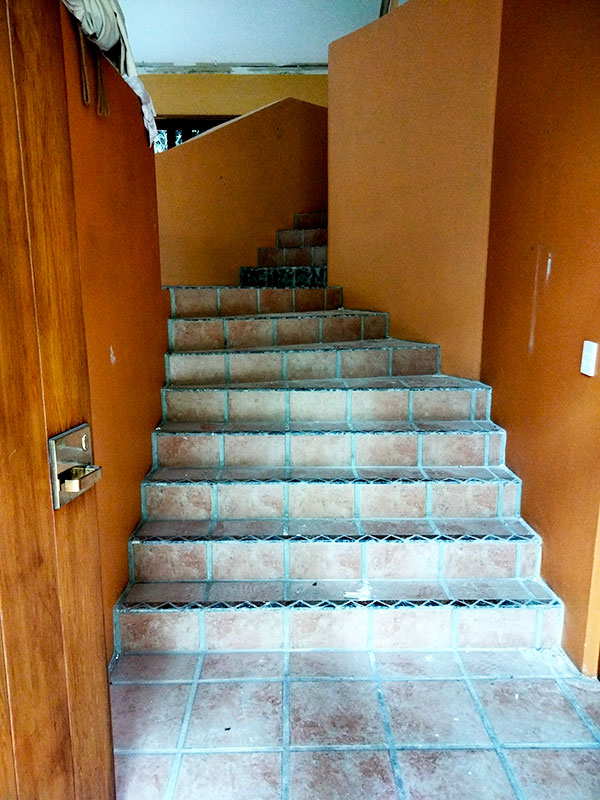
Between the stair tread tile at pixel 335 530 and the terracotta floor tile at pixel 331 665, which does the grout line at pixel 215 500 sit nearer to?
the stair tread tile at pixel 335 530

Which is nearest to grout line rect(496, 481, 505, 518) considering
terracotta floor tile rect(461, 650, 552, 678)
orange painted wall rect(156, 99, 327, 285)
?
terracotta floor tile rect(461, 650, 552, 678)

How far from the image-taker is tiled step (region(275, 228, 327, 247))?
442cm

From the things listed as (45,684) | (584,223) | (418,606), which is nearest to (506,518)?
(418,606)

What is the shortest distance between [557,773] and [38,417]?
1526 millimetres

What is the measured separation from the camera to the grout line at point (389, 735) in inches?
55.7

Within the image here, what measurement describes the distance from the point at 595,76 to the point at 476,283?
3.74ft

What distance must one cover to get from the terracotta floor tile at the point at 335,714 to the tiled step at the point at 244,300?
2145 millimetres

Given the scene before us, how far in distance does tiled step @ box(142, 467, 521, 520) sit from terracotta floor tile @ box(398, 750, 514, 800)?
90 cm

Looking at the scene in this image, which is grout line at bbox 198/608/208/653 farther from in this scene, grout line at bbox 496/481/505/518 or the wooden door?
grout line at bbox 496/481/505/518

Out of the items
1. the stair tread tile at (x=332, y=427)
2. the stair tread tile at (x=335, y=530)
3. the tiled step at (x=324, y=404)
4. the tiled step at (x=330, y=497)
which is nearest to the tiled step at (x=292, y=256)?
the tiled step at (x=324, y=404)

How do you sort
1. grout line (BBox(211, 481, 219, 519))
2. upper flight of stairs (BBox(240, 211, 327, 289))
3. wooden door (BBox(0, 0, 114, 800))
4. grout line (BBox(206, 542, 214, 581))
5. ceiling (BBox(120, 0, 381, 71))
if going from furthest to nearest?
ceiling (BBox(120, 0, 381, 71)), upper flight of stairs (BBox(240, 211, 327, 289)), grout line (BBox(211, 481, 219, 519)), grout line (BBox(206, 542, 214, 581)), wooden door (BBox(0, 0, 114, 800))

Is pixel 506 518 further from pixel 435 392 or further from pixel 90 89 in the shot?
pixel 90 89

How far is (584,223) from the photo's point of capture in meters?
1.75

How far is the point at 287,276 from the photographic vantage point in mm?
4207
